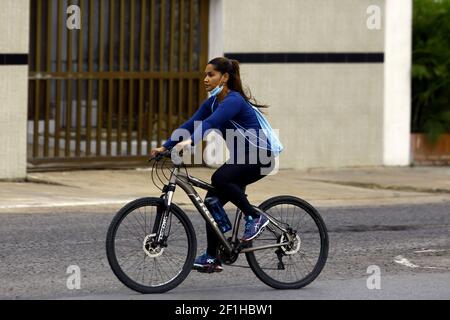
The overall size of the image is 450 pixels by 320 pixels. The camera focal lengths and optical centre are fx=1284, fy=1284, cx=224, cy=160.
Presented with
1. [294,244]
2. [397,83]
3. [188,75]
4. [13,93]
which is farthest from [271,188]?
[294,244]

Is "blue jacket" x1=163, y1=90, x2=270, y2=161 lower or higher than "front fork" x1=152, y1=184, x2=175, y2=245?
higher

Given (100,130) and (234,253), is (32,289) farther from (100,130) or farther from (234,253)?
(100,130)

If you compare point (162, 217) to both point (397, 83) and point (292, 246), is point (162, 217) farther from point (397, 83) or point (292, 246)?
point (397, 83)

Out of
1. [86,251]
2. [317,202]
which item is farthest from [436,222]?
[86,251]

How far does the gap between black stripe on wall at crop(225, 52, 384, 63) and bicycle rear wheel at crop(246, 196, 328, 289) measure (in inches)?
368

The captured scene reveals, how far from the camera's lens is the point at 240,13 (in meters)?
18.8

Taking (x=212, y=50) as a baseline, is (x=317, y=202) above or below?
below

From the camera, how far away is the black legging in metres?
9.29

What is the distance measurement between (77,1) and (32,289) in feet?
29.8

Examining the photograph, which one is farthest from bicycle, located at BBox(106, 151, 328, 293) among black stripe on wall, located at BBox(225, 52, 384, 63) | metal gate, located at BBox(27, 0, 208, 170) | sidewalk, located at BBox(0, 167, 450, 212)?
black stripe on wall, located at BBox(225, 52, 384, 63)

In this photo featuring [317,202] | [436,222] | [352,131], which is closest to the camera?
[436,222]

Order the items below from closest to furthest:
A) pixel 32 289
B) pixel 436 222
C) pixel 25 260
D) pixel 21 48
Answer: pixel 32 289 < pixel 25 260 < pixel 436 222 < pixel 21 48

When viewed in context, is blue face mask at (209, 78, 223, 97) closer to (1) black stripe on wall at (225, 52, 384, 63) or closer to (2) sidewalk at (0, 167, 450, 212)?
(2) sidewalk at (0, 167, 450, 212)

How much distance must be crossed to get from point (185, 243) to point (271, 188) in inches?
301
